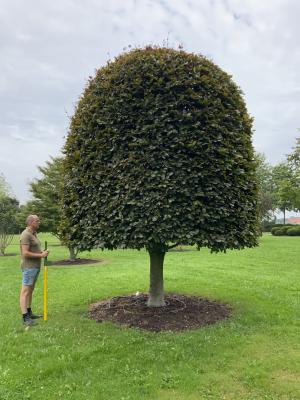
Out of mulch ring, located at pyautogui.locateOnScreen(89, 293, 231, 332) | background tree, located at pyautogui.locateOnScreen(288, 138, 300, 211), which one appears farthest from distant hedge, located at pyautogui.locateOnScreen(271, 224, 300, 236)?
mulch ring, located at pyautogui.locateOnScreen(89, 293, 231, 332)

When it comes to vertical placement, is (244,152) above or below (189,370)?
above

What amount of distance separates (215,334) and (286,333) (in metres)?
1.19

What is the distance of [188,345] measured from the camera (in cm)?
624

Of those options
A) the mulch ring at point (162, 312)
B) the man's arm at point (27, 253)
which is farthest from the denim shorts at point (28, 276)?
the mulch ring at point (162, 312)

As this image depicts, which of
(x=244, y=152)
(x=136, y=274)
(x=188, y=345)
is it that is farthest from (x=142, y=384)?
(x=136, y=274)

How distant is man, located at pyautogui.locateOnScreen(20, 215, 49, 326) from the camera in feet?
24.8

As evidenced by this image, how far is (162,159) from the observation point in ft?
22.2

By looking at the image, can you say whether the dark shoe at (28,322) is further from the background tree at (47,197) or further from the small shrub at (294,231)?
the small shrub at (294,231)

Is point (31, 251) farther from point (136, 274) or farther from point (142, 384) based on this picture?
point (136, 274)

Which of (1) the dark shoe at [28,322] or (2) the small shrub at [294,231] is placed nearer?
(1) the dark shoe at [28,322]

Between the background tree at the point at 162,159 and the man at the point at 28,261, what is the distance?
75cm

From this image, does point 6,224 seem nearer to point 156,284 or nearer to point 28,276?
point 28,276

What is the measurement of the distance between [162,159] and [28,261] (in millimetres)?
3146

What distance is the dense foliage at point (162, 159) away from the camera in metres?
6.66
